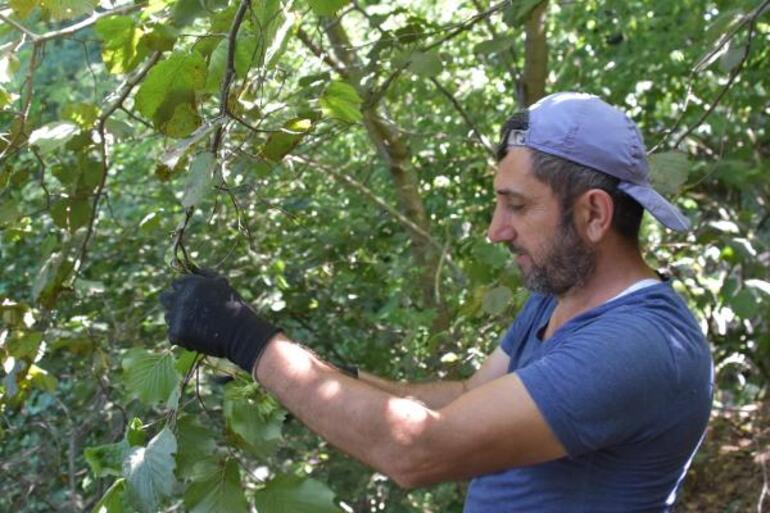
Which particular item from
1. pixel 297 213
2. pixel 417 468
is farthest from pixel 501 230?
pixel 297 213

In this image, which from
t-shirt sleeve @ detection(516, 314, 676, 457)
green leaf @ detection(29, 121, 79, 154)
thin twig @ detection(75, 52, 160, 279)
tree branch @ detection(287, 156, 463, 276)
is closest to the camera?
t-shirt sleeve @ detection(516, 314, 676, 457)

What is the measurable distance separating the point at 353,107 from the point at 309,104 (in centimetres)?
10

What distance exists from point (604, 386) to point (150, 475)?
72cm

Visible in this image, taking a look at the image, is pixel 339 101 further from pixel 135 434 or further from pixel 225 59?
pixel 135 434

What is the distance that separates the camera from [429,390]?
244cm

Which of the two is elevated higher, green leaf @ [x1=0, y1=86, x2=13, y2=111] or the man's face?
green leaf @ [x1=0, y1=86, x2=13, y2=111]

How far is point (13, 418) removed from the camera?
4.07 meters

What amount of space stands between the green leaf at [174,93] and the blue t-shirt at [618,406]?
0.79m

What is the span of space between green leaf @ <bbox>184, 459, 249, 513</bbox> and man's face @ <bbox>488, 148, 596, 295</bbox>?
628 millimetres

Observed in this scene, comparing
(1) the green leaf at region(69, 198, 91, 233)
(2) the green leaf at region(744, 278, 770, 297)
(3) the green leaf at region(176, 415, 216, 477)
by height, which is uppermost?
(1) the green leaf at region(69, 198, 91, 233)

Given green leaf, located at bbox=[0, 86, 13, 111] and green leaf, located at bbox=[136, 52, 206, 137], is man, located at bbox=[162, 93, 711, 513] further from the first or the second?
green leaf, located at bbox=[0, 86, 13, 111]

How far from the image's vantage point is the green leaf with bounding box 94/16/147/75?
2.30 metres

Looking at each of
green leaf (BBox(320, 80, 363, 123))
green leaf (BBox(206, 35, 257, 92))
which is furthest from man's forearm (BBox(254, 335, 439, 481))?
green leaf (BBox(320, 80, 363, 123))

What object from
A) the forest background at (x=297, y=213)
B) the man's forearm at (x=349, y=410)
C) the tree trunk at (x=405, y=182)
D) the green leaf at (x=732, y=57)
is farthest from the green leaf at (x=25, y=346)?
the green leaf at (x=732, y=57)
